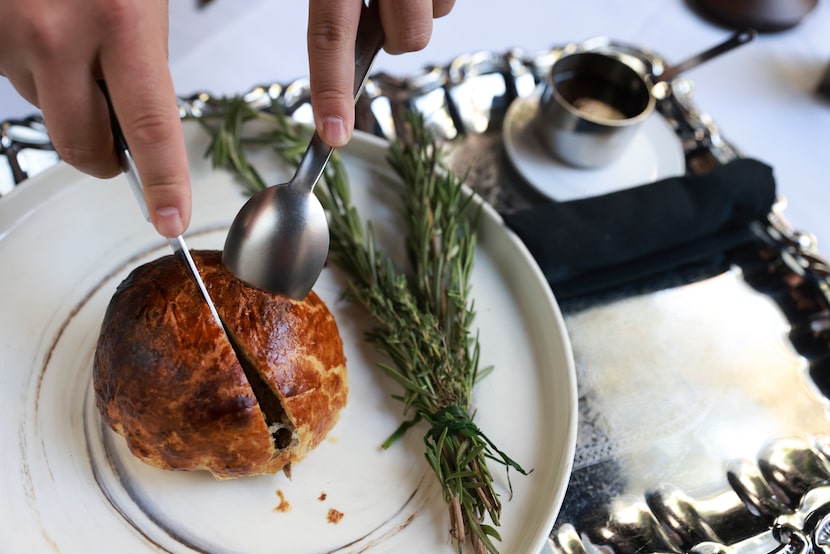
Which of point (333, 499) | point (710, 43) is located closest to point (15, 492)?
point (333, 499)

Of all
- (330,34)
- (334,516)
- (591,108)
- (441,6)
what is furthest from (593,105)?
(334,516)

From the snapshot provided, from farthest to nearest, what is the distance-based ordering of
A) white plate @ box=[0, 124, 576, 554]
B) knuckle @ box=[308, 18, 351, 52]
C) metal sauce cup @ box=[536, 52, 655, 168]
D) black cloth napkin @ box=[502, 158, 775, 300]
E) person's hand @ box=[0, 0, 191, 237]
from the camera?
metal sauce cup @ box=[536, 52, 655, 168]
black cloth napkin @ box=[502, 158, 775, 300]
white plate @ box=[0, 124, 576, 554]
knuckle @ box=[308, 18, 351, 52]
person's hand @ box=[0, 0, 191, 237]

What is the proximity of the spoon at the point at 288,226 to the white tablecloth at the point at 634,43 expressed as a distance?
103cm

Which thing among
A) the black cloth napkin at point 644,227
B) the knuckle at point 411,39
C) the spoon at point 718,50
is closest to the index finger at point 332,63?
the knuckle at point 411,39

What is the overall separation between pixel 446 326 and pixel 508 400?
198 millimetres

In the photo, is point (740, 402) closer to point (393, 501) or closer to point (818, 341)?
point (818, 341)

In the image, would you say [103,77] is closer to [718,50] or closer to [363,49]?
[363,49]

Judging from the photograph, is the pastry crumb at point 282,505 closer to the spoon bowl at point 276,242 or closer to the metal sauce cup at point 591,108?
the spoon bowl at point 276,242

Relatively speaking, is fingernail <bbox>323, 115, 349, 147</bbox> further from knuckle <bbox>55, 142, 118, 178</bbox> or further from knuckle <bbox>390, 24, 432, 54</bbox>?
knuckle <bbox>55, 142, 118, 178</bbox>

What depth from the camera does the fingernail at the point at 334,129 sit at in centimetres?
101

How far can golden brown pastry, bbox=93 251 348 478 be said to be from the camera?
102 centimetres

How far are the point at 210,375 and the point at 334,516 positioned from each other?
353 millimetres

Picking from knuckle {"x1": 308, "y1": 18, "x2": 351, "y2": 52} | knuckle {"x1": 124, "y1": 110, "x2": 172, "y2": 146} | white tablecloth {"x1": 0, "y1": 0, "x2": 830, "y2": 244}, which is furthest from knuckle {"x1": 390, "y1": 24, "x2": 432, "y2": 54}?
white tablecloth {"x1": 0, "y1": 0, "x2": 830, "y2": 244}

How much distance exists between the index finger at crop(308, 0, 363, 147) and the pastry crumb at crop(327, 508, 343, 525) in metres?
0.65
